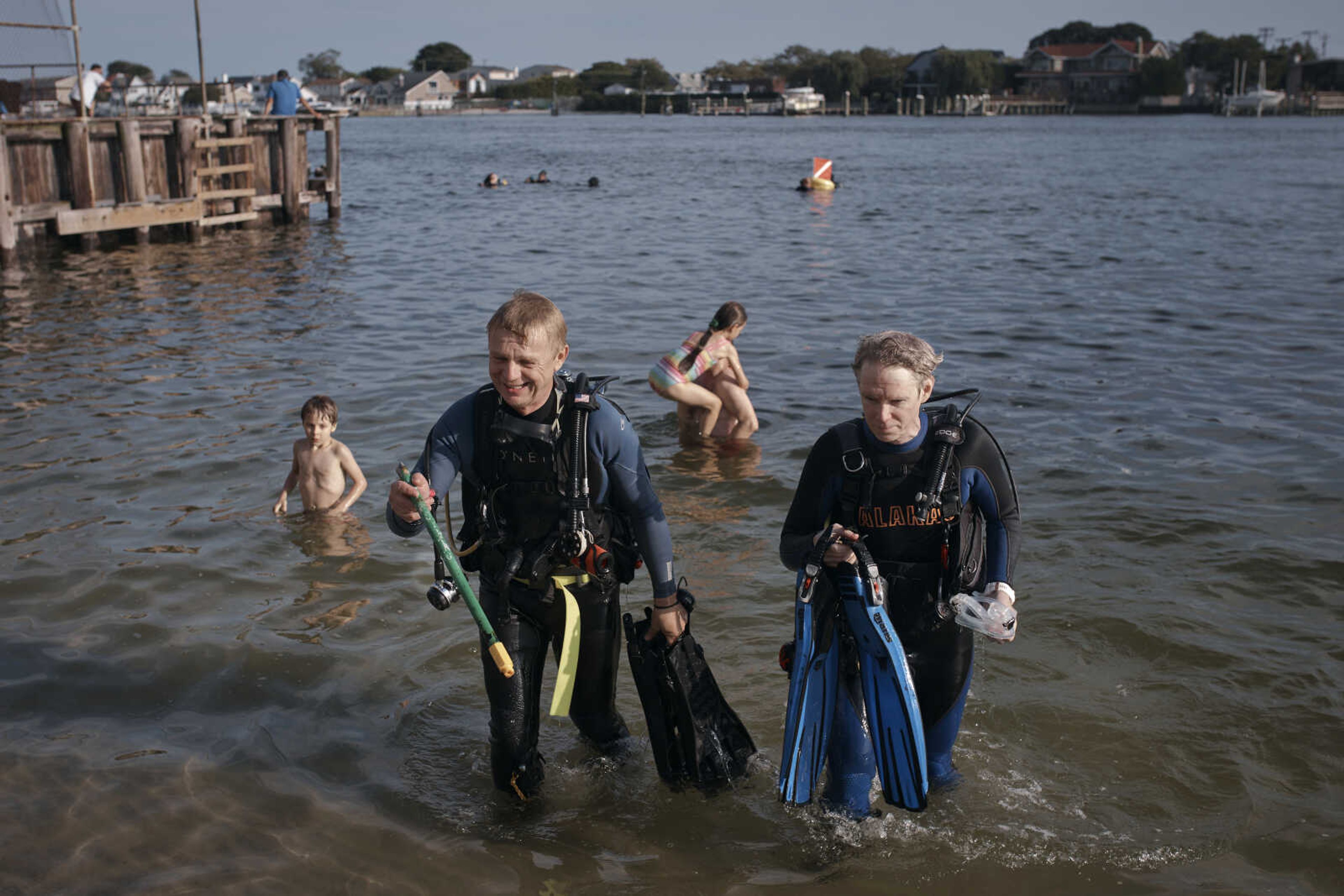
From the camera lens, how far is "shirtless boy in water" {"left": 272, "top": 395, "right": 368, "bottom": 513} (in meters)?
8.27

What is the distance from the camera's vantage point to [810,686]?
4.22 metres

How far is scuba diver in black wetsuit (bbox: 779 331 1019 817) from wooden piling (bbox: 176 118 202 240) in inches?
904

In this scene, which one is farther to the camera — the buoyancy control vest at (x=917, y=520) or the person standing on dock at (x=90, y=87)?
the person standing on dock at (x=90, y=87)

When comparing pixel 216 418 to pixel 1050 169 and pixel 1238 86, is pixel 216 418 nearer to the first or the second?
pixel 1050 169

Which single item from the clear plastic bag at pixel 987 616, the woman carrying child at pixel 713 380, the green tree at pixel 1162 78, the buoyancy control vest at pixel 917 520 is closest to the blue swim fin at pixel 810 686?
the buoyancy control vest at pixel 917 520

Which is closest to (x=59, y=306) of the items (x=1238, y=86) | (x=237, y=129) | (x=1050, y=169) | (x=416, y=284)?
(x=416, y=284)

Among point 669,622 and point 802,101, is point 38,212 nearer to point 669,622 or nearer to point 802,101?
point 669,622

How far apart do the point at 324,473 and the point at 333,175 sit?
24.0m

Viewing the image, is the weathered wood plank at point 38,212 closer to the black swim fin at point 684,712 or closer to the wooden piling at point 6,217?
the wooden piling at point 6,217

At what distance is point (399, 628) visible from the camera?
22.3ft

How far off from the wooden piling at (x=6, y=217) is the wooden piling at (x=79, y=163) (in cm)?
117

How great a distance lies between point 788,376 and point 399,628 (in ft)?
24.5

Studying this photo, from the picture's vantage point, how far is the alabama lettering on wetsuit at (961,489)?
4117 millimetres

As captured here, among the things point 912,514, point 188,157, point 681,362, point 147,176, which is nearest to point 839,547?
point 912,514
